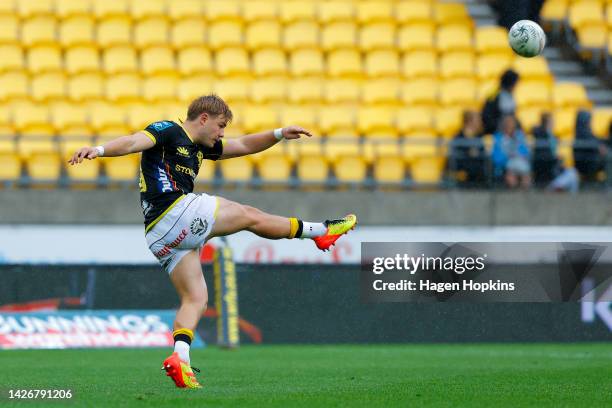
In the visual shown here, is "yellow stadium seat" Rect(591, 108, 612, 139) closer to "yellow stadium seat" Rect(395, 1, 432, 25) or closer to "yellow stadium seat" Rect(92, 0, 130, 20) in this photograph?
"yellow stadium seat" Rect(395, 1, 432, 25)

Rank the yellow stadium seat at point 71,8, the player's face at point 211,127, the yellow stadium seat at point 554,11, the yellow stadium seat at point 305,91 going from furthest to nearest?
the yellow stadium seat at point 554,11 → the yellow stadium seat at point 71,8 → the yellow stadium seat at point 305,91 → the player's face at point 211,127

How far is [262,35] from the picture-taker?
1992 centimetres

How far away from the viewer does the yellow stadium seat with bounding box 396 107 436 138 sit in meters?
18.5

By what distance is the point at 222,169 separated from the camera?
1727 centimetres

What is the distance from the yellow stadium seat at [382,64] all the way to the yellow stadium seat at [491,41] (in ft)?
4.76

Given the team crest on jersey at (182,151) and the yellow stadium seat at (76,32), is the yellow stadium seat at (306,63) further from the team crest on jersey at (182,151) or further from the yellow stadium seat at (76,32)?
the team crest on jersey at (182,151)

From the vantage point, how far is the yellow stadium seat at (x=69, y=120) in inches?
712

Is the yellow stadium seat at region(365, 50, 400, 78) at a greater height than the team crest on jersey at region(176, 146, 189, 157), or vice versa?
the yellow stadium seat at region(365, 50, 400, 78)

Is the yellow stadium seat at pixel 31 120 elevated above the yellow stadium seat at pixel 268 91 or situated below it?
below

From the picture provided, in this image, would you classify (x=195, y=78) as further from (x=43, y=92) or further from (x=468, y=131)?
(x=468, y=131)

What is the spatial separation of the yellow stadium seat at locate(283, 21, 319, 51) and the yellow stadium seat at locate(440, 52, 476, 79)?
2.06 meters

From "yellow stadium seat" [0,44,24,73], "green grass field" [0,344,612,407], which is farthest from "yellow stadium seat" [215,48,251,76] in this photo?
"green grass field" [0,344,612,407]

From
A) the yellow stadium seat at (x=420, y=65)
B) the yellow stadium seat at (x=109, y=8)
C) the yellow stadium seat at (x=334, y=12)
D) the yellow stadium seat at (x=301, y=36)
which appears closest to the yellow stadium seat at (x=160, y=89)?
the yellow stadium seat at (x=109, y=8)

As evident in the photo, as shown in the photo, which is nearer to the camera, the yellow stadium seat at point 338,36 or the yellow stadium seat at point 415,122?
the yellow stadium seat at point 415,122
